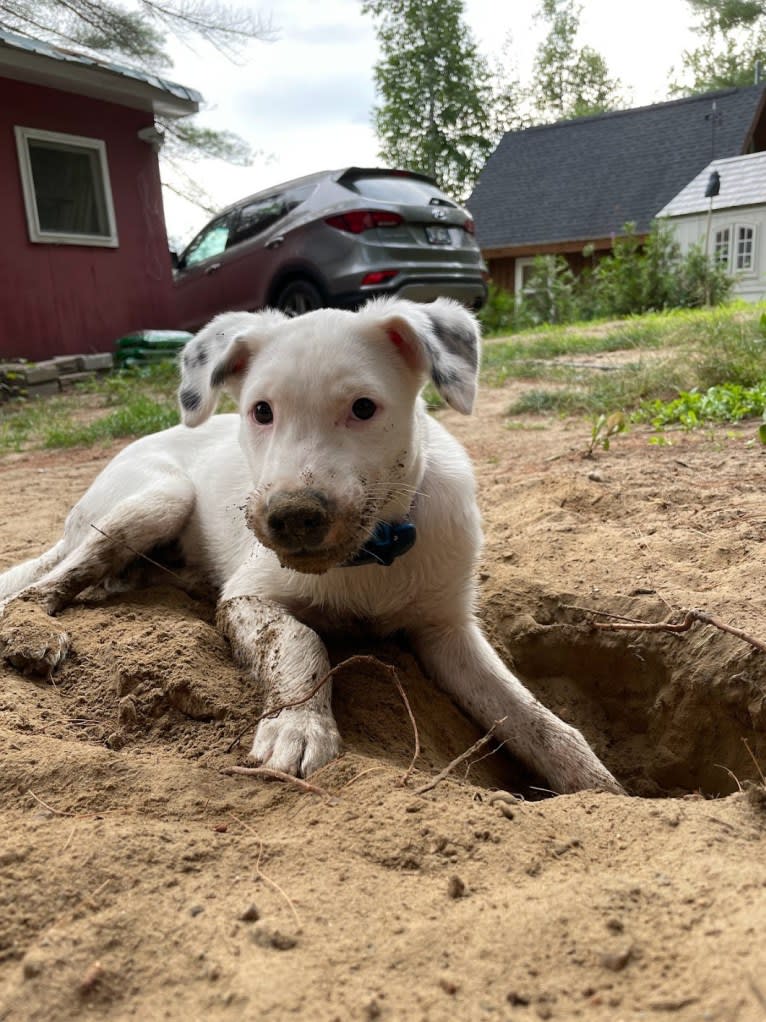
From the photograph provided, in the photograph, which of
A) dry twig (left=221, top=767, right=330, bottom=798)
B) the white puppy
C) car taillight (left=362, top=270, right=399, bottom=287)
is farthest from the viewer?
car taillight (left=362, top=270, right=399, bottom=287)

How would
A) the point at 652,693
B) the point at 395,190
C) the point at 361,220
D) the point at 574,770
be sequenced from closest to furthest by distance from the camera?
the point at 574,770, the point at 652,693, the point at 361,220, the point at 395,190

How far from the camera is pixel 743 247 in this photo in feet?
87.4

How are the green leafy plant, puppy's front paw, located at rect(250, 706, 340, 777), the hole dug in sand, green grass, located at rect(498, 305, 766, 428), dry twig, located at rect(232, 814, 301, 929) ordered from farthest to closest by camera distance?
green grass, located at rect(498, 305, 766, 428) → the green leafy plant → the hole dug in sand → puppy's front paw, located at rect(250, 706, 340, 777) → dry twig, located at rect(232, 814, 301, 929)

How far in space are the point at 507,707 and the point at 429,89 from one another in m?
46.8

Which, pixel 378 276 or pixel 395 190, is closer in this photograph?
pixel 378 276

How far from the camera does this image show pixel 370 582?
2.87 meters

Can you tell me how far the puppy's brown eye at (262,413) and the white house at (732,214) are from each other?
25640 millimetres

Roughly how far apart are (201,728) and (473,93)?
157ft

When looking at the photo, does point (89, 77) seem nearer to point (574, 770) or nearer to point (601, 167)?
point (574, 770)

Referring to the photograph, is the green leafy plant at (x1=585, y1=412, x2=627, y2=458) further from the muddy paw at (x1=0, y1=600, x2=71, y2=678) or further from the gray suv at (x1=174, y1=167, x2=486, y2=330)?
the gray suv at (x1=174, y1=167, x2=486, y2=330)

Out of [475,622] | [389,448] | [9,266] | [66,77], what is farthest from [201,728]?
[66,77]

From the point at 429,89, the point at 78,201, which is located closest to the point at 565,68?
the point at 429,89

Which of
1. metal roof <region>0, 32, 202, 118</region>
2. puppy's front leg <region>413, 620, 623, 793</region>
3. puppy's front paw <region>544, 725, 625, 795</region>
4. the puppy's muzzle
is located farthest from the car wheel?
the puppy's muzzle

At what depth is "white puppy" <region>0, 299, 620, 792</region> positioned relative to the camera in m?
2.26
